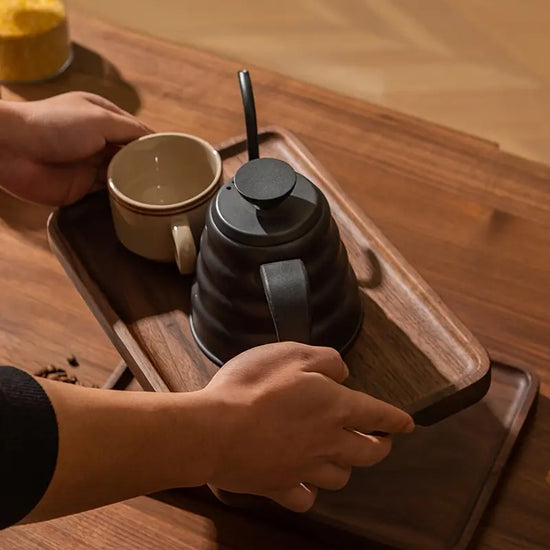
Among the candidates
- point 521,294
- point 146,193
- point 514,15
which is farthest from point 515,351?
point 514,15

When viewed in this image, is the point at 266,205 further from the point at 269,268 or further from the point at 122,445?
the point at 122,445

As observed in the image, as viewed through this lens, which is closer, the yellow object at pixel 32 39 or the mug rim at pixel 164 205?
the mug rim at pixel 164 205

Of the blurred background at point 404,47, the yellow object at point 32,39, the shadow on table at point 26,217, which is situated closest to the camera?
the shadow on table at point 26,217

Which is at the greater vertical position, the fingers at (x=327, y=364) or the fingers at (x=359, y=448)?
the fingers at (x=327, y=364)

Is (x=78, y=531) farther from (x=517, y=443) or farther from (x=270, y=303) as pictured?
(x=517, y=443)

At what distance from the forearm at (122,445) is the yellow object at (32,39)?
68 cm

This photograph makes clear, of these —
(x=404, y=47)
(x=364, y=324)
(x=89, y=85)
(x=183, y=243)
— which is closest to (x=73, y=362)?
(x=183, y=243)

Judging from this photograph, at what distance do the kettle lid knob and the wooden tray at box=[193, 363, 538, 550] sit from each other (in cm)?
27

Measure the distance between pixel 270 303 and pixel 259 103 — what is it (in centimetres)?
58

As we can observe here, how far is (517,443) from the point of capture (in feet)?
2.59

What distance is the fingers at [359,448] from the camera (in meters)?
0.65

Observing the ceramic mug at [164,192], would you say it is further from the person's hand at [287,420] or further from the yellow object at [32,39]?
the yellow object at [32,39]

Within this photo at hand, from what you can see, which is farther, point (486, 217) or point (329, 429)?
point (486, 217)

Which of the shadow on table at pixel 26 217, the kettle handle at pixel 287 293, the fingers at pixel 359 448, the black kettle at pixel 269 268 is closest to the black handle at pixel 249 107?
the black kettle at pixel 269 268
